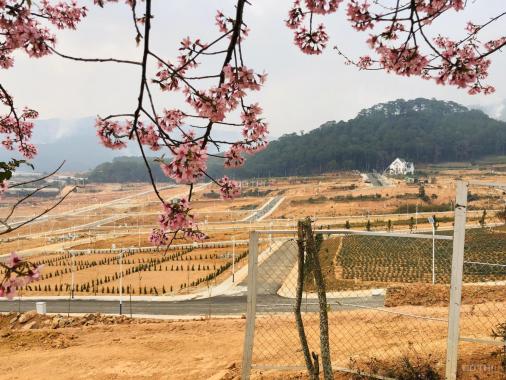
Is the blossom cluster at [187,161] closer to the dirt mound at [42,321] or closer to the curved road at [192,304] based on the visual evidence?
the dirt mound at [42,321]

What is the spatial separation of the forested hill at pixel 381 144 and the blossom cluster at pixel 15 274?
13539cm

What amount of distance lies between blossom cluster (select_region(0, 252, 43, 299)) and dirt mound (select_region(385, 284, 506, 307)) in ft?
45.6

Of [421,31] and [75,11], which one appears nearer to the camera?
[421,31]

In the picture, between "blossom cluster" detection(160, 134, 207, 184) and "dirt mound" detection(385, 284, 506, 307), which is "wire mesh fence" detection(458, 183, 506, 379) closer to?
"dirt mound" detection(385, 284, 506, 307)

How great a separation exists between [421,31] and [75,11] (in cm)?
404

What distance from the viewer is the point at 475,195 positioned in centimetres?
7538

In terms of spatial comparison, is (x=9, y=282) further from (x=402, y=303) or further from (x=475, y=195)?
(x=475, y=195)

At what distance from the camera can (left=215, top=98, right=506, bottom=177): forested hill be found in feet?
459

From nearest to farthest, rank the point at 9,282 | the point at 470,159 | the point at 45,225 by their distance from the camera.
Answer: the point at 9,282 → the point at 45,225 → the point at 470,159

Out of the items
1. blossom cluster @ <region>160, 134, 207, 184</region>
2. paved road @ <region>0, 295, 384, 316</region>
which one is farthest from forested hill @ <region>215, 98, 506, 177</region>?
blossom cluster @ <region>160, 134, 207, 184</region>

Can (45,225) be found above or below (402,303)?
below

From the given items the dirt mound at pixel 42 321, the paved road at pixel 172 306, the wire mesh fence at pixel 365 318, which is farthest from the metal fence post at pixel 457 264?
the paved road at pixel 172 306

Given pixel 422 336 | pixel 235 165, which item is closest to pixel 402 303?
pixel 422 336

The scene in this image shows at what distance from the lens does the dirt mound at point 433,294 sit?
14281mm
